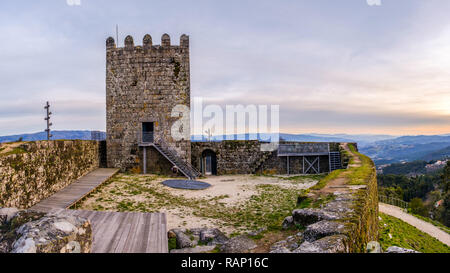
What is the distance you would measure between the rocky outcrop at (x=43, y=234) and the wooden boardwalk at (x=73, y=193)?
5.99 metres

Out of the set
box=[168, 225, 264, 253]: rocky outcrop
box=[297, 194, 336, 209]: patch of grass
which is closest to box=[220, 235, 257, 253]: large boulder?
box=[168, 225, 264, 253]: rocky outcrop

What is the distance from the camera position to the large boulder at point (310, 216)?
14.9ft

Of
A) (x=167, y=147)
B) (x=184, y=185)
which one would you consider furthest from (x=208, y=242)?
(x=167, y=147)

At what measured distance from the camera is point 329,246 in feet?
10.5

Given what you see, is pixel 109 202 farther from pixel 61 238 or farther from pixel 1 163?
pixel 61 238

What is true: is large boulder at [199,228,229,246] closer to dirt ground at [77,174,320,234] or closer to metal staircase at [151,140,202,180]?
dirt ground at [77,174,320,234]

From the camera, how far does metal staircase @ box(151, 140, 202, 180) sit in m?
16.6

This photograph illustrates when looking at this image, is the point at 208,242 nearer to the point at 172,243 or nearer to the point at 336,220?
the point at 172,243

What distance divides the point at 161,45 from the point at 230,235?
1429 centimetres

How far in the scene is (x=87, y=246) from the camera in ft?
10.3

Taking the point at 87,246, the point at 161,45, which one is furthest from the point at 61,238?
the point at 161,45

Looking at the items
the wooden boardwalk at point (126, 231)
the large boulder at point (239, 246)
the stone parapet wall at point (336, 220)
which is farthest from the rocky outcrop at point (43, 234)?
the stone parapet wall at point (336, 220)

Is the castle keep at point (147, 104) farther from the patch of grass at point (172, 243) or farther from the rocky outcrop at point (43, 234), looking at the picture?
the rocky outcrop at point (43, 234)
